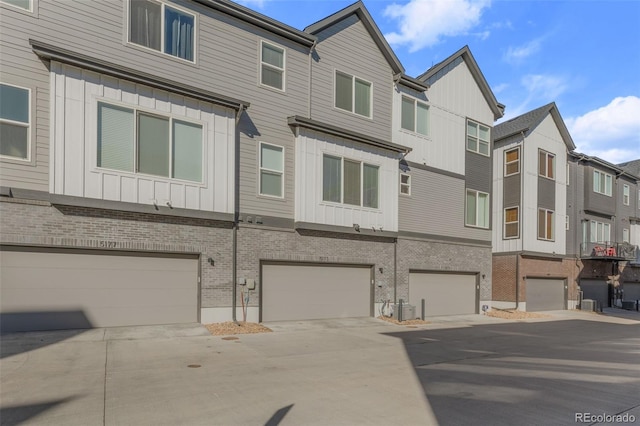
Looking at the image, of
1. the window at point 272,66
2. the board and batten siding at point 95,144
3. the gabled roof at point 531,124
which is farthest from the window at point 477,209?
the board and batten siding at point 95,144

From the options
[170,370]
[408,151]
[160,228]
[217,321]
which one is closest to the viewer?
[170,370]

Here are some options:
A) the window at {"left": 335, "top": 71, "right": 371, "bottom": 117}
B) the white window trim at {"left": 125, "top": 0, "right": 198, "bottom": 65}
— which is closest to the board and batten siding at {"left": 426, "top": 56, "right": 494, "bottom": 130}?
the window at {"left": 335, "top": 71, "right": 371, "bottom": 117}

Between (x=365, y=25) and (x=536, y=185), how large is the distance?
14.2m

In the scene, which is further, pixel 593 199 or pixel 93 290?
pixel 593 199

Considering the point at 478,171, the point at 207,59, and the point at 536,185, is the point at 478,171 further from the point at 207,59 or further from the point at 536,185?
the point at 207,59

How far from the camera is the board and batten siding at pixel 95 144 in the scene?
35.8 ft

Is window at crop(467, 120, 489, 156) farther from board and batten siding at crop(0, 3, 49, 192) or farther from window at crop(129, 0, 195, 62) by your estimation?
board and batten siding at crop(0, 3, 49, 192)

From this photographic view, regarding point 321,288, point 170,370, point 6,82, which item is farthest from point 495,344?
point 6,82

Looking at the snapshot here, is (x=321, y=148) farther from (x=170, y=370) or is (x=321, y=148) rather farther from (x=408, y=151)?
(x=170, y=370)

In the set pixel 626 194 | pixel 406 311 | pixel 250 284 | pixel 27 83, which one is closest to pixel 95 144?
pixel 27 83

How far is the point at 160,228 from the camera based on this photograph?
Result: 12391mm

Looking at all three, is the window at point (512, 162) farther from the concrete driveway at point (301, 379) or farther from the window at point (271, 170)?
the window at point (271, 170)

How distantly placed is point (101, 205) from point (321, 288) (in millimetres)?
8102

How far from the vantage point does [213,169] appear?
13336mm
